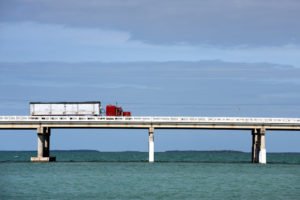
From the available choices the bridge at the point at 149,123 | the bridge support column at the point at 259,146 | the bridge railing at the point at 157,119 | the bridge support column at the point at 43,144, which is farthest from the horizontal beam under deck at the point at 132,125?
the bridge support column at the point at 259,146

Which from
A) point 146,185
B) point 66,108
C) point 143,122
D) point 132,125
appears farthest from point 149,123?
point 146,185

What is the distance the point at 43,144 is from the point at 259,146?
98.2 feet

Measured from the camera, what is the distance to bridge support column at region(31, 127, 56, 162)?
351 ft

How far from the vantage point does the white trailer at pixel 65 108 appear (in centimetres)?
11288

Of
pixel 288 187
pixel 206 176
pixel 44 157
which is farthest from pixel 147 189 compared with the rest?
pixel 44 157

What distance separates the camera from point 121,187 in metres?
64.2

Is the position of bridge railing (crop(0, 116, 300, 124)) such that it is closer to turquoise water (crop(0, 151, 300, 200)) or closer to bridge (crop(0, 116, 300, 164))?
bridge (crop(0, 116, 300, 164))

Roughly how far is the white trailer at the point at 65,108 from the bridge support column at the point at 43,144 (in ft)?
10.5

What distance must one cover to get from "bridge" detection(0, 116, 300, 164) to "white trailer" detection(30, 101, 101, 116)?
4.54 metres

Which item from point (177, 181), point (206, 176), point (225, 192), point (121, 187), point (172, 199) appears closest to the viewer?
point (172, 199)

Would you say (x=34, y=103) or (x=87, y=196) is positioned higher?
(x=34, y=103)

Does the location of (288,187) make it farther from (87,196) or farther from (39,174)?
(39,174)

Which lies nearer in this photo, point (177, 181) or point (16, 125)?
point (177, 181)

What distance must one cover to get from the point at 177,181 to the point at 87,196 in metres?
16.0
